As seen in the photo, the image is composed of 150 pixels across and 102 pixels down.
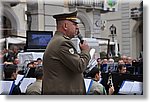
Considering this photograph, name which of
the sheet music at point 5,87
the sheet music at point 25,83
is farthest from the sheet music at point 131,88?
the sheet music at point 5,87

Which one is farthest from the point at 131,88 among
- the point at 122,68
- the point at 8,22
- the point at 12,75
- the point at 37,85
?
the point at 8,22

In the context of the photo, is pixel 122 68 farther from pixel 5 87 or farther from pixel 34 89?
pixel 5 87

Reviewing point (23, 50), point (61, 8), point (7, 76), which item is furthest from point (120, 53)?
point (7, 76)

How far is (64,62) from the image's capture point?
138 cm

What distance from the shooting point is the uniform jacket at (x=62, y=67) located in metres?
1.36

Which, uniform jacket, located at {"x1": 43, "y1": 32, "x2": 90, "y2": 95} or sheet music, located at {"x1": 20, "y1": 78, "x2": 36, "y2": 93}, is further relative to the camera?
sheet music, located at {"x1": 20, "y1": 78, "x2": 36, "y2": 93}

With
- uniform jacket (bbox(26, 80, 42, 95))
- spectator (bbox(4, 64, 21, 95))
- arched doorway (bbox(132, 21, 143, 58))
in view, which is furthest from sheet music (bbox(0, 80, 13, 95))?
arched doorway (bbox(132, 21, 143, 58))

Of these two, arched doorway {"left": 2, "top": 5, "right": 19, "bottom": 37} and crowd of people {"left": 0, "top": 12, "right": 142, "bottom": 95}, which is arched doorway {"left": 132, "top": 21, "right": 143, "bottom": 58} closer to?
crowd of people {"left": 0, "top": 12, "right": 142, "bottom": 95}

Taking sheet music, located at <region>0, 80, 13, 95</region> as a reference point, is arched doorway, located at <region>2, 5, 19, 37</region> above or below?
above

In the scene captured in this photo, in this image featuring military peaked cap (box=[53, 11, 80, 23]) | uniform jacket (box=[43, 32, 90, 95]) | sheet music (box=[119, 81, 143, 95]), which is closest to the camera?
uniform jacket (box=[43, 32, 90, 95])

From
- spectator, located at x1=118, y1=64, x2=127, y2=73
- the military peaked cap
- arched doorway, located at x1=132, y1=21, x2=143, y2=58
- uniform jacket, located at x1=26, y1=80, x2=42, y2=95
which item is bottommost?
uniform jacket, located at x1=26, y1=80, x2=42, y2=95

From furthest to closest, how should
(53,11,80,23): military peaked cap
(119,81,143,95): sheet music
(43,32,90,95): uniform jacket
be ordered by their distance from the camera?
(119,81,143,95): sheet music, (53,11,80,23): military peaked cap, (43,32,90,95): uniform jacket

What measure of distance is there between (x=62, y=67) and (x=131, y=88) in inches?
20.0

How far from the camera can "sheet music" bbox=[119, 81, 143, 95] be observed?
1572 mm
